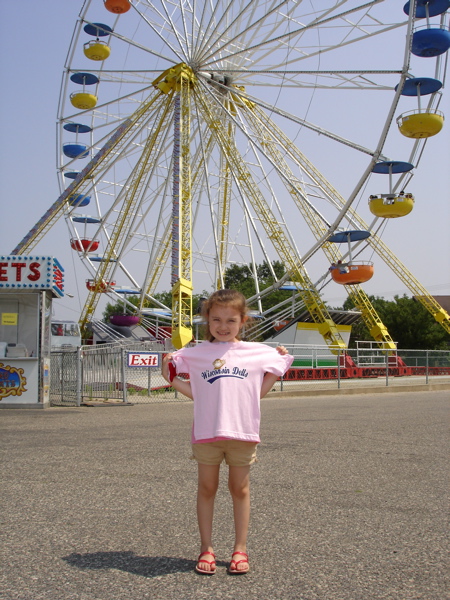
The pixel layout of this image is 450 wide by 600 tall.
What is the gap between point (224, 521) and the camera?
4.60 m

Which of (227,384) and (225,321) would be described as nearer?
(227,384)

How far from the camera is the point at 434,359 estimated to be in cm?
2814

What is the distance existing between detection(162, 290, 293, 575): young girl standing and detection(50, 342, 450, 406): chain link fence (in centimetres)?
1244

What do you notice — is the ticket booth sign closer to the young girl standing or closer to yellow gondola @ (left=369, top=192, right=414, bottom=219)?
the young girl standing

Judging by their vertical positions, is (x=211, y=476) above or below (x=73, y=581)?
above

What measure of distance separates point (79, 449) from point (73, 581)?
184 inches

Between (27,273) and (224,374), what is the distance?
12194 mm

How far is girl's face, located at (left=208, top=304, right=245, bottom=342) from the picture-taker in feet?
12.7

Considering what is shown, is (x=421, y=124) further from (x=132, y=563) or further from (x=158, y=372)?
(x=132, y=563)

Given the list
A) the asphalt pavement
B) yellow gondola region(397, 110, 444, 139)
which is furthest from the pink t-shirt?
yellow gondola region(397, 110, 444, 139)

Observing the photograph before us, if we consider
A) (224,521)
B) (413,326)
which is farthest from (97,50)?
(413,326)

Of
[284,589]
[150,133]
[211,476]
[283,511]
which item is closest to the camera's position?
[284,589]

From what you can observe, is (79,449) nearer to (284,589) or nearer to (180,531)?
(180,531)

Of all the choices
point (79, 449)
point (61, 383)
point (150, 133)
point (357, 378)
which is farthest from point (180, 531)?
point (150, 133)
